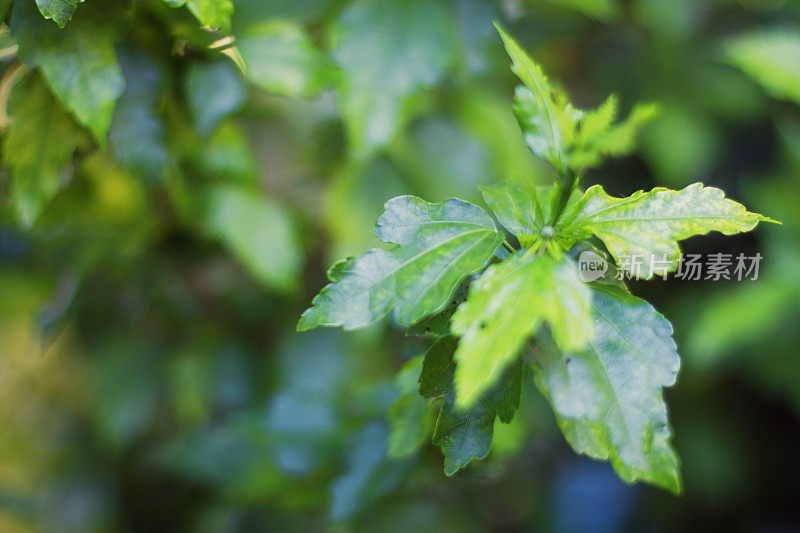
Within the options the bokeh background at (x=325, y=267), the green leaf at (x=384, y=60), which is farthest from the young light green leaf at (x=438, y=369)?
the green leaf at (x=384, y=60)

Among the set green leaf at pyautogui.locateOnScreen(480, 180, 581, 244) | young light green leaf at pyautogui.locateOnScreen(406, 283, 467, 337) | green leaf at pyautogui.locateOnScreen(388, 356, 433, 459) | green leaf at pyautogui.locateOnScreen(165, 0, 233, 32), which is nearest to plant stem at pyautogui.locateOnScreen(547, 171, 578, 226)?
green leaf at pyautogui.locateOnScreen(480, 180, 581, 244)

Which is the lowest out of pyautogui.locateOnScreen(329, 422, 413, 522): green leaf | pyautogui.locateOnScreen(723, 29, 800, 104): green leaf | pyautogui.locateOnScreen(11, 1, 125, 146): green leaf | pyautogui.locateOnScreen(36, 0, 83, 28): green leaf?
pyautogui.locateOnScreen(329, 422, 413, 522): green leaf

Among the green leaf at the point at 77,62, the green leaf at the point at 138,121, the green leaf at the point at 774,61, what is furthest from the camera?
the green leaf at the point at 774,61

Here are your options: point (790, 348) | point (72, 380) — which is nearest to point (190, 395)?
point (72, 380)

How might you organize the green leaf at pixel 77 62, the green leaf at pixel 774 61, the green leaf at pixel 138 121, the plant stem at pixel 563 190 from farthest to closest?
the green leaf at pixel 774 61
the green leaf at pixel 138 121
the green leaf at pixel 77 62
the plant stem at pixel 563 190

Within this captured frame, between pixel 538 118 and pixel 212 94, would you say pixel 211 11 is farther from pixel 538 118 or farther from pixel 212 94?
pixel 538 118

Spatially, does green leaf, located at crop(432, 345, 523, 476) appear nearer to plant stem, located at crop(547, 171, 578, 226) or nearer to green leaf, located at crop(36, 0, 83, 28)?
plant stem, located at crop(547, 171, 578, 226)

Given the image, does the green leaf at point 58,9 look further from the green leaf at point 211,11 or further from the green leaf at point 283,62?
the green leaf at point 283,62
